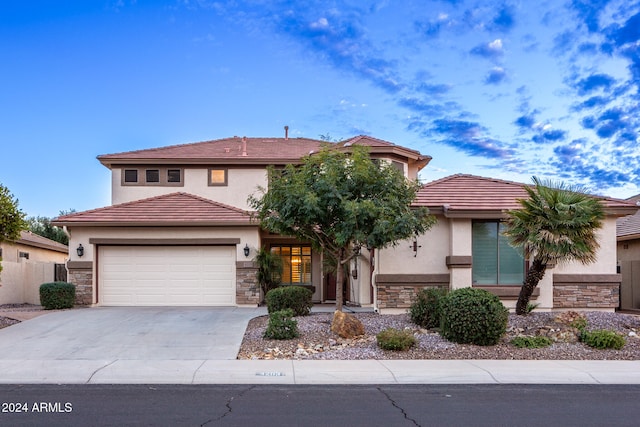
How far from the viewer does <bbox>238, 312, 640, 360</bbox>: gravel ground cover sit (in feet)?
39.1

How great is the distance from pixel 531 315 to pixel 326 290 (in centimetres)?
977

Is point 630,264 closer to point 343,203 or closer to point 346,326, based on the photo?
point 346,326

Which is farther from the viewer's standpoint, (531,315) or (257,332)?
(531,315)

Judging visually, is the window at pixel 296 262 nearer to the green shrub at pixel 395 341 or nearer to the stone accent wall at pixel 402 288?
the stone accent wall at pixel 402 288

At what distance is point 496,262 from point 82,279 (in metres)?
13.8

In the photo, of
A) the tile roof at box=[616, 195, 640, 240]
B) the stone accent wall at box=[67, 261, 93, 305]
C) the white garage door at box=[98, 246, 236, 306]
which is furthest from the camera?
the tile roof at box=[616, 195, 640, 240]

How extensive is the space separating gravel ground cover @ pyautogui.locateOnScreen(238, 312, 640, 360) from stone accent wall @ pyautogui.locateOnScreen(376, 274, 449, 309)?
1959mm

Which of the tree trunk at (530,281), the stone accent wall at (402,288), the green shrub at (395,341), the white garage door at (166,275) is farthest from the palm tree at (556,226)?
the white garage door at (166,275)

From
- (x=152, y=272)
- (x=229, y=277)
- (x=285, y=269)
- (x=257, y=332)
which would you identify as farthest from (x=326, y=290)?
(x=257, y=332)
